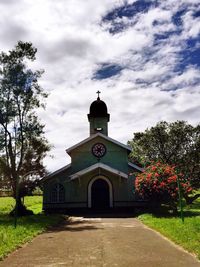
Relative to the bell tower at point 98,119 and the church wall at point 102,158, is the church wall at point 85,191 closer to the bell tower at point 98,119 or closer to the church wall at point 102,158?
the church wall at point 102,158

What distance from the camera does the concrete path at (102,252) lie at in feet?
25.0

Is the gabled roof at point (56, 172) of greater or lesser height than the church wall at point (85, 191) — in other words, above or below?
above

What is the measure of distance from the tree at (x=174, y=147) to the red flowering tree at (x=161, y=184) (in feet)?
45.9

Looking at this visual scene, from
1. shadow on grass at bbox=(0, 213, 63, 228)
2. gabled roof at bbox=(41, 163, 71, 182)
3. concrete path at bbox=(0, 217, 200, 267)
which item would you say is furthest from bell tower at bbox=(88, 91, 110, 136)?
concrete path at bbox=(0, 217, 200, 267)

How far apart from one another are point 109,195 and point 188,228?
15600mm

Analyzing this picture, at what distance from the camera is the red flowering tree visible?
20.1 m

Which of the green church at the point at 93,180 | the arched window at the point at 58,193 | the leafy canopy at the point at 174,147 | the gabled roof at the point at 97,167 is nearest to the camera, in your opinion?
the gabled roof at the point at 97,167

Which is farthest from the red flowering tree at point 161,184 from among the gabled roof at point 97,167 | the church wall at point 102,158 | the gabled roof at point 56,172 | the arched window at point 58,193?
the arched window at point 58,193

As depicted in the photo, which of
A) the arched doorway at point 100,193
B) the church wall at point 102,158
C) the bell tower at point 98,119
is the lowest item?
the arched doorway at point 100,193

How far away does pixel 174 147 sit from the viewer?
3775 centimetres

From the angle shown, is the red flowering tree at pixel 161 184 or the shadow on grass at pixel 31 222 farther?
the red flowering tree at pixel 161 184

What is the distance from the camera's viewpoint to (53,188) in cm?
2803

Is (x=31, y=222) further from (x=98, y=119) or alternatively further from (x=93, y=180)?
(x=98, y=119)

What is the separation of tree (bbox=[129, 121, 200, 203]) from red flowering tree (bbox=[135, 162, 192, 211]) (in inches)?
551
